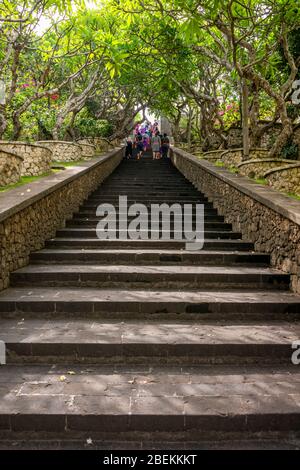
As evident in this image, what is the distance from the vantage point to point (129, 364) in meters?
4.13

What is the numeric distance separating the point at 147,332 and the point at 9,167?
473 centimetres

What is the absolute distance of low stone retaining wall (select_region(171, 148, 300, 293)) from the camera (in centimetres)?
557

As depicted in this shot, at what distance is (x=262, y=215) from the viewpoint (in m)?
6.64

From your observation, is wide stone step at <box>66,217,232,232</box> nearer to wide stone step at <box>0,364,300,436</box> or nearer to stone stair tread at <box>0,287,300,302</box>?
stone stair tread at <box>0,287,300,302</box>

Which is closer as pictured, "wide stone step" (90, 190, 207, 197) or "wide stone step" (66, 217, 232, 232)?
"wide stone step" (66, 217, 232, 232)

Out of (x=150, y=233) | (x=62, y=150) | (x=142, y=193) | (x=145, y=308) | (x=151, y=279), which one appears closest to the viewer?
(x=145, y=308)

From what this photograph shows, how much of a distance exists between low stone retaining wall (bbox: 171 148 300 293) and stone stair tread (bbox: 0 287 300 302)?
54 cm

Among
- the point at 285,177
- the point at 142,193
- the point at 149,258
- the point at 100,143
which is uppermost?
the point at 100,143

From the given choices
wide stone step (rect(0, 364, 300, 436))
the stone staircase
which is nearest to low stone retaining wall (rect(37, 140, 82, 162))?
the stone staircase

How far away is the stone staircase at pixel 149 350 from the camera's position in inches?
127

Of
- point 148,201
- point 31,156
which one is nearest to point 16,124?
point 31,156

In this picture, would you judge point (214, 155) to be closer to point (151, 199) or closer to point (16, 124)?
point (151, 199)

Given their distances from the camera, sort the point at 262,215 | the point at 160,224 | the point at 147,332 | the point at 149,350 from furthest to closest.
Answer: the point at 160,224, the point at 262,215, the point at 147,332, the point at 149,350

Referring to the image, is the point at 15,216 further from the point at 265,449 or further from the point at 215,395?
the point at 265,449
